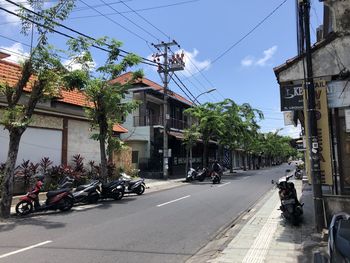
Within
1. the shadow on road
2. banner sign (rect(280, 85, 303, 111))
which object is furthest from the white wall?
banner sign (rect(280, 85, 303, 111))

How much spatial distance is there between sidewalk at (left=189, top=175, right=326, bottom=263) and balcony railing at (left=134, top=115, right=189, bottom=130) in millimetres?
24904

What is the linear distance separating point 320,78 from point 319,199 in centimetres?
277

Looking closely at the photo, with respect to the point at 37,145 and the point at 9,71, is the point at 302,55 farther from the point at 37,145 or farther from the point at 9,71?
the point at 9,71

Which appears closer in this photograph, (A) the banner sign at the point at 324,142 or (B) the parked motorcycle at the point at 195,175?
(A) the banner sign at the point at 324,142

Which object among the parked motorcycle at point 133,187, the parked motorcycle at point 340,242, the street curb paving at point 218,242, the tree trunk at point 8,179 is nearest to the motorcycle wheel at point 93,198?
the parked motorcycle at point 133,187

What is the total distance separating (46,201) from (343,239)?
42.0 ft

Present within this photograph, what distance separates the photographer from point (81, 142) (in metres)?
23.8

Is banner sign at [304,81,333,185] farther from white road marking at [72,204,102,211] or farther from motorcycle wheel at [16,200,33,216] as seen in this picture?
motorcycle wheel at [16,200,33,216]

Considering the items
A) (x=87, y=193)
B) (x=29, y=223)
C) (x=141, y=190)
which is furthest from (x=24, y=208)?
(x=141, y=190)

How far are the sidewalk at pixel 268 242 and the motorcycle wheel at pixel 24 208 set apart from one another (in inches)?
282

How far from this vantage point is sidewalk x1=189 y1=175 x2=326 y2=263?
7504 millimetres

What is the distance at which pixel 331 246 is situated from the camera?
357 cm

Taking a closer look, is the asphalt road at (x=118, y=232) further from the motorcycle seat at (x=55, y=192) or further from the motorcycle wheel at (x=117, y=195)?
the motorcycle wheel at (x=117, y=195)

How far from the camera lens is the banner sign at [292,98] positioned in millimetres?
9391
